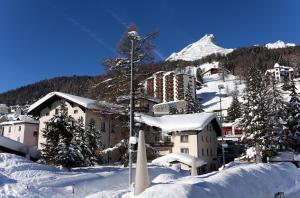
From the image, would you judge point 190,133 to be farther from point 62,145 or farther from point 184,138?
point 62,145

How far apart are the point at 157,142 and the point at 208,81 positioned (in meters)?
156

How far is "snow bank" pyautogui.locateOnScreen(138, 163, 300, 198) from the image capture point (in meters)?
10.1

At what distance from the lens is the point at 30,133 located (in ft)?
195

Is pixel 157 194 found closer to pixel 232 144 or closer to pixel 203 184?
pixel 203 184

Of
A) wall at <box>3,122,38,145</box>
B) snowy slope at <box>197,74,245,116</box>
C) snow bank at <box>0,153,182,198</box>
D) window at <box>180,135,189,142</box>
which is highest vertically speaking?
snowy slope at <box>197,74,245,116</box>

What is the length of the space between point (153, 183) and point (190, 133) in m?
34.5

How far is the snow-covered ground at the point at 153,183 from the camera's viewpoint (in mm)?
10770

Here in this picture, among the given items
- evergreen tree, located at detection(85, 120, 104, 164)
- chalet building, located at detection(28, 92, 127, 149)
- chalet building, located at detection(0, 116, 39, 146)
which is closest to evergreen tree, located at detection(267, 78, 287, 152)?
chalet building, located at detection(28, 92, 127, 149)

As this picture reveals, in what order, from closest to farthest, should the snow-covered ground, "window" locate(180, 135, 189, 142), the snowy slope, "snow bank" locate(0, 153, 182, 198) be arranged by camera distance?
1. the snow-covered ground
2. "snow bank" locate(0, 153, 182, 198)
3. "window" locate(180, 135, 189, 142)
4. the snowy slope

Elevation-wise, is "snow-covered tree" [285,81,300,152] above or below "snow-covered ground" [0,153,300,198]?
above

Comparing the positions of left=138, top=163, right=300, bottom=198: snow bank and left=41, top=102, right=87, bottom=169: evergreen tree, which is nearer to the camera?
left=138, top=163, right=300, bottom=198: snow bank

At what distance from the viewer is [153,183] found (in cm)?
1194

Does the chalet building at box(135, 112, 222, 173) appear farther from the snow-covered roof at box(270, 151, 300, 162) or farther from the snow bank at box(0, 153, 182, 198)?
the snow bank at box(0, 153, 182, 198)

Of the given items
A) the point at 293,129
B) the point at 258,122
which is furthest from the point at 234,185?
the point at 293,129
